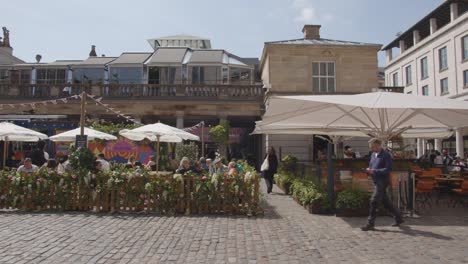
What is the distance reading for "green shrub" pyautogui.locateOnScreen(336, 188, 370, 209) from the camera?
883 centimetres

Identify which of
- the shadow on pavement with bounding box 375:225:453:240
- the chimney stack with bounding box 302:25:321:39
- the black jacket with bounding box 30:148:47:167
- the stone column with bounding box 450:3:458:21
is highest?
the stone column with bounding box 450:3:458:21

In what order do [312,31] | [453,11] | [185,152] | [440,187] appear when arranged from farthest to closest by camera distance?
[453,11] → [312,31] → [185,152] → [440,187]

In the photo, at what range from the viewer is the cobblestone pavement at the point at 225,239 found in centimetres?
548

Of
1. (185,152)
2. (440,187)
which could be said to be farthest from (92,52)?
(440,187)

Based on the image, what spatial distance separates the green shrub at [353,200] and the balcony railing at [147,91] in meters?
15.3

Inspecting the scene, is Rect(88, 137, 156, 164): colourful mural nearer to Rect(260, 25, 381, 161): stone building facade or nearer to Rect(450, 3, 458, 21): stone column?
Rect(260, 25, 381, 161): stone building facade

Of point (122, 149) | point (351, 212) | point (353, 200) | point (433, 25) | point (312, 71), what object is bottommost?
point (351, 212)

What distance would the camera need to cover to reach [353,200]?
Result: 29.0 feet

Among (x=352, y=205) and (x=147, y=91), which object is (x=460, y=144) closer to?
(x=147, y=91)

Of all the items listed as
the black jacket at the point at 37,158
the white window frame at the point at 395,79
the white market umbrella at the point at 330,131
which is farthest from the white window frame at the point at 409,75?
the black jacket at the point at 37,158

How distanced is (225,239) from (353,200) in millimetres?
3751

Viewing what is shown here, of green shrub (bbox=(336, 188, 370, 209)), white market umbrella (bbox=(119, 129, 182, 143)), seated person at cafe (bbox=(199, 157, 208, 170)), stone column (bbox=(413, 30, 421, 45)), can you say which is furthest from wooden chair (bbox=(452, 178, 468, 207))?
stone column (bbox=(413, 30, 421, 45))

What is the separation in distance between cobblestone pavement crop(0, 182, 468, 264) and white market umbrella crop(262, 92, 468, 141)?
8.17 feet

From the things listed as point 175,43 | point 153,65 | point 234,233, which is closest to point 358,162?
point 234,233
